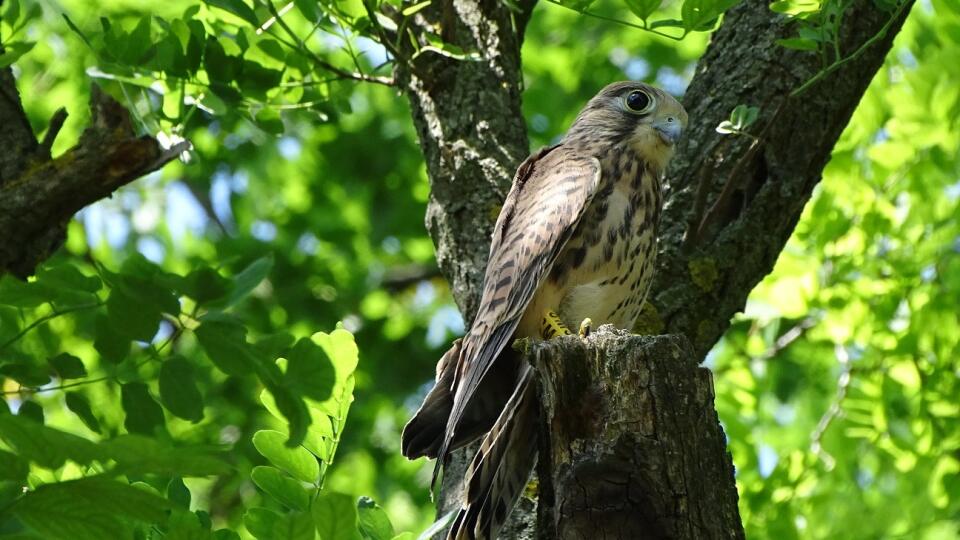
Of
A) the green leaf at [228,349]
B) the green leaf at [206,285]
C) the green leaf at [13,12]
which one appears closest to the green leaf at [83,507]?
the green leaf at [228,349]

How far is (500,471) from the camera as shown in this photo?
3291mm

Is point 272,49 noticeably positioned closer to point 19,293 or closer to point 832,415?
point 19,293

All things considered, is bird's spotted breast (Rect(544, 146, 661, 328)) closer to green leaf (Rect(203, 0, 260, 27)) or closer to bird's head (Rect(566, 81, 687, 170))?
bird's head (Rect(566, 81, 687, 170))

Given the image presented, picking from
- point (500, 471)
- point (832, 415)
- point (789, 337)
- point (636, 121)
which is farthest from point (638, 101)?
point (789, 337)

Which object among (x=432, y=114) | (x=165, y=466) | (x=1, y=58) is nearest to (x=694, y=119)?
(x=432, y=114)

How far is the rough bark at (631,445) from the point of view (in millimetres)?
2613

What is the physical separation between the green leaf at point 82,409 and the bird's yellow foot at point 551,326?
1570 mm

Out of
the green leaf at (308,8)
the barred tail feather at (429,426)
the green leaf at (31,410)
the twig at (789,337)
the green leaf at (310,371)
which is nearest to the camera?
the green leaf at (310,371)

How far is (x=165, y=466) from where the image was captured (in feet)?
5.37

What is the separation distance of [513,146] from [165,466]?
2.88 meters

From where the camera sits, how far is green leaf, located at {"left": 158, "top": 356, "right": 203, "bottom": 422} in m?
2.60

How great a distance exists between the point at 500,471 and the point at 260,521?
37.3 inches

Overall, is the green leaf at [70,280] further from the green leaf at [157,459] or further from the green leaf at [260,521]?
the green leaf at [157,459]

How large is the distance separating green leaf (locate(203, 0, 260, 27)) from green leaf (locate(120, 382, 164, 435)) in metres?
1.28
